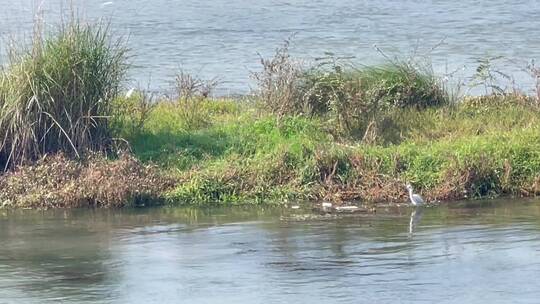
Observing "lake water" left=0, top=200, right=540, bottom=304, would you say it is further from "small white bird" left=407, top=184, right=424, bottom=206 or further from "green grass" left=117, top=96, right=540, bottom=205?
"green grass" left=117, top=96, right=540, bottom=205

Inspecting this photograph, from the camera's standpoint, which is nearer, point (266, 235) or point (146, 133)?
point (266, 235)

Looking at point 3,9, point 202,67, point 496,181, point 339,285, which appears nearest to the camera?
point 339,285

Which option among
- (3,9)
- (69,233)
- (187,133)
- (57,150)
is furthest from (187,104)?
(3,9)

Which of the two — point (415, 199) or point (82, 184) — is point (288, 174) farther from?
point (82, 184)

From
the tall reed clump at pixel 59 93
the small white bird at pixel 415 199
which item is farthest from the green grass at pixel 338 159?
the tall reed clump at pixel 59 93

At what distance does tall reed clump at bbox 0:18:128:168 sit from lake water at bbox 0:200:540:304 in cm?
114

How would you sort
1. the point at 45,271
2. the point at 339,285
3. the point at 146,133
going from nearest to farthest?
1. the point at 339,285
2. the point at 45,271
3. the point at 146,133

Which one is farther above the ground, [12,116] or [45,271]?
[12,116]

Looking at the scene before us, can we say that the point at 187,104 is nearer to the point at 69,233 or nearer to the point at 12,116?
the point at 12,116

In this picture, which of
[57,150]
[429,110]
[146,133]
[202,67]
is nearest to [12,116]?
[57,150]

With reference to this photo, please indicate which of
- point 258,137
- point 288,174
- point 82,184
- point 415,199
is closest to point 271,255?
point 415,199

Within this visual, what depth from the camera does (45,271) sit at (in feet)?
32.9

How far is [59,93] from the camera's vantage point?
43.7 feet

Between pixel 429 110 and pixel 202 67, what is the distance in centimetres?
816
